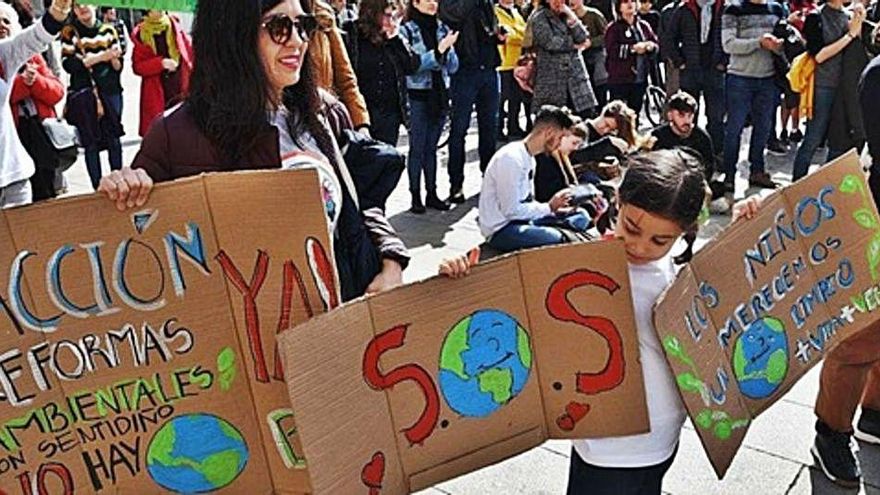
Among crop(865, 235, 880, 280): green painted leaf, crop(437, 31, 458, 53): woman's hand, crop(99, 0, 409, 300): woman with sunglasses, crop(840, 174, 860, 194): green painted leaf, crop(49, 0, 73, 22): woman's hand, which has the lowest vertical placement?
crop(865, 235, 880, 280): green painted leaf

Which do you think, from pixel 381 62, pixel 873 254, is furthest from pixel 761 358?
pixel 381 62

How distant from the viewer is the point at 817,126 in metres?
6.27

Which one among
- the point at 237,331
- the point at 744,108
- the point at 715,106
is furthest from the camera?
the point at 715,106

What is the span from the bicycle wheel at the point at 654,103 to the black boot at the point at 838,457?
6983 millimetres

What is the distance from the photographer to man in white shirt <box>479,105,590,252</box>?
4684 mm

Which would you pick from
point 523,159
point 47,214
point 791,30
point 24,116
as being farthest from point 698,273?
point 791,30

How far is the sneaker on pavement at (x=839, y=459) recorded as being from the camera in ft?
9.11

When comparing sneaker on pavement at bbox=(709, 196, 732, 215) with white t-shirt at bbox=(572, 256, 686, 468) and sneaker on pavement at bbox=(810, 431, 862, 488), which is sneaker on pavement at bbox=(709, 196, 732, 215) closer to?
sneaker on pavement at bbox=(810, 431, 862, 488)

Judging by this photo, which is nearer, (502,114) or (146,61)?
(146,61)

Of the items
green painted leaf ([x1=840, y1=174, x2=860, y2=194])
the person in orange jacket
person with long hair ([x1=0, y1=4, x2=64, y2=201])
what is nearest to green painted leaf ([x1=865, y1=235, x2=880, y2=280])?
green painted leaf ([x1=840, y1=174, x2=860, y2=194])

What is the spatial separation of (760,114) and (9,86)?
198 inches

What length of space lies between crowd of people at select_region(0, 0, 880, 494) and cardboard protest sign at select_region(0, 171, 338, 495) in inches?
4.3

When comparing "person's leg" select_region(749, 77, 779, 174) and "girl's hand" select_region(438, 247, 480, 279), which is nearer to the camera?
"girl's hand" select_region(438, 247, 480, 279)

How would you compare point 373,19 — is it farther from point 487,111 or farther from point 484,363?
point 484,363
